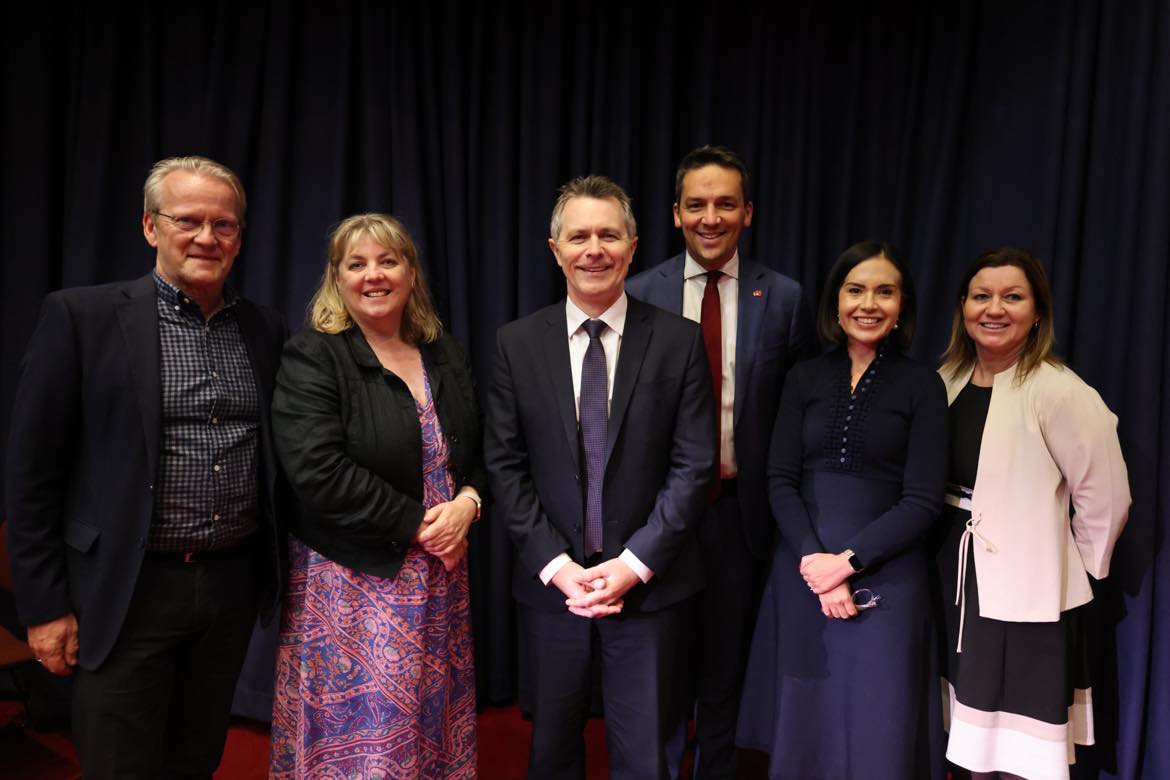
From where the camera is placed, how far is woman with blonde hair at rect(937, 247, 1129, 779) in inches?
79.3

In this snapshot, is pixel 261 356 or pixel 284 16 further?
pixel 284 16

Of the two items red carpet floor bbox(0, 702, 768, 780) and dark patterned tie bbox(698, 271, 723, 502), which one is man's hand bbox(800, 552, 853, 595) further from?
red carpet floor bbox(0, 702, 768, 780)

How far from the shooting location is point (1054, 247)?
98.4 inches

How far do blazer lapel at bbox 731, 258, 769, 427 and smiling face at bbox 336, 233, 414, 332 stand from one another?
1014 millimetres

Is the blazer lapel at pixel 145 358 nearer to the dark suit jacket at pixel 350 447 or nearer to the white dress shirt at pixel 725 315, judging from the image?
the dark suit jacket at pixel 350 447

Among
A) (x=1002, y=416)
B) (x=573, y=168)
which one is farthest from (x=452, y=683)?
(x=573, y=168)

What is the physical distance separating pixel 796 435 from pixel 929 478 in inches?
14.5

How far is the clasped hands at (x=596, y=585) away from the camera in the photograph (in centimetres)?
184

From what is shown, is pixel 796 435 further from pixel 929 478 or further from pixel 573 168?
pixel 573 168

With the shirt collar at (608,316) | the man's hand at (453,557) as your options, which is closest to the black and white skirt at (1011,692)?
the shirt collar at (608,316)

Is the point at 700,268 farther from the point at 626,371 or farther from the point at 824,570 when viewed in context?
the point at 824,570

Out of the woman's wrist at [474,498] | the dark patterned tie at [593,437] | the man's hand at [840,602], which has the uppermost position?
the dark patterned tie at [593,437]

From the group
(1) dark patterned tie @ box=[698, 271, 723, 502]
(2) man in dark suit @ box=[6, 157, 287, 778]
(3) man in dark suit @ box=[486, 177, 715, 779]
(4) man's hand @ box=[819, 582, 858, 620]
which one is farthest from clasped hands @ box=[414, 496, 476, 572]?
(4) man's hand @ box=[819, 582, 858, 620]

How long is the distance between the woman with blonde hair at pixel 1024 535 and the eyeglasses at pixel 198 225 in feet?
6.73
